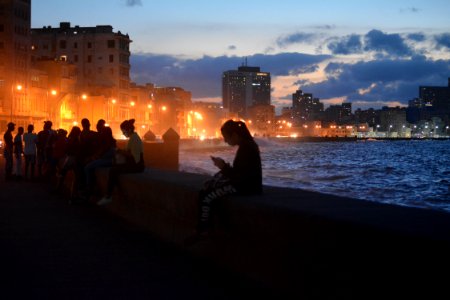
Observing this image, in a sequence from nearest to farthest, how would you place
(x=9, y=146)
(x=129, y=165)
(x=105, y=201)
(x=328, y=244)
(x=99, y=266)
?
1. (x=328, y=244)
2. (x=99, y=266)
3. (x=129, y=165)
4. (x=105, y=201)
5. (x=9, y=146)

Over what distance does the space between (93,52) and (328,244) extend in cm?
11248

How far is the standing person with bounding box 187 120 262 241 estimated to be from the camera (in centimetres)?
784

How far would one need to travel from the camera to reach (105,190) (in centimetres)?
1474

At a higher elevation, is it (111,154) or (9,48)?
(9,48)

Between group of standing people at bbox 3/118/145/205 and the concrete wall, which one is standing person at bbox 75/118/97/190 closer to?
group of standing people at bbox 3/118/145/205

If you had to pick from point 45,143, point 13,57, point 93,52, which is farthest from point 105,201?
point 93,52

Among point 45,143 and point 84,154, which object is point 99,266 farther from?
point 45,143

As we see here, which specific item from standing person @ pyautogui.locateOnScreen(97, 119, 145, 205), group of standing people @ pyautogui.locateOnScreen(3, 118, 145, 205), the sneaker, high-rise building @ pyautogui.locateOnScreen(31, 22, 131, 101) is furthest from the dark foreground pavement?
high-rise building @ pyautogui.locateOnScreen(31, 22, 131, 101)

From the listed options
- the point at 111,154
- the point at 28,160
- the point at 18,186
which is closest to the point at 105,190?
the point at 111,154

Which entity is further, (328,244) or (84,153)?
(84,153)

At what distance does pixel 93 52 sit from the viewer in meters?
114

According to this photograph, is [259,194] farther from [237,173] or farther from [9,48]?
[9,48]

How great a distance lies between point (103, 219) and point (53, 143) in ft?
31.6

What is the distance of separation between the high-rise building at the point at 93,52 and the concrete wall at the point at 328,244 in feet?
344
